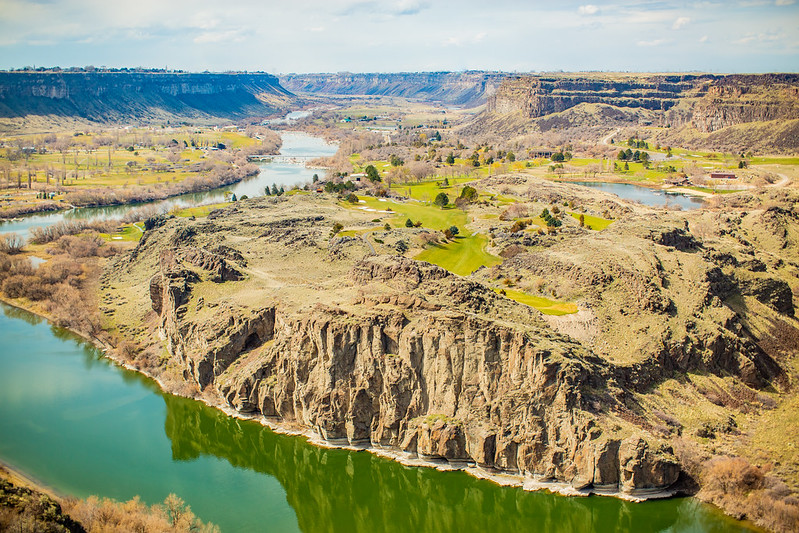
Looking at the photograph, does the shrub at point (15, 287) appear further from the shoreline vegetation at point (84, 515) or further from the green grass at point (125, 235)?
the shoreline vegetation at point (84, 515)

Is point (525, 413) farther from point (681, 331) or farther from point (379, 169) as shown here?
point (379, 169)

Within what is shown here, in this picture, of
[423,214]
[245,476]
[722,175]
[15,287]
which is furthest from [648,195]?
[15,287]

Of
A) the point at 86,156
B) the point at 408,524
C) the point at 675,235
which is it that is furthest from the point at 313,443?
the point at 86,156

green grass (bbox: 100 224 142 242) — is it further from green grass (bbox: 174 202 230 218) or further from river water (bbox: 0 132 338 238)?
river water (bbox: 0 132 338 238)

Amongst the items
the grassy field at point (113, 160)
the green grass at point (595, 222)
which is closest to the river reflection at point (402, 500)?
the green grass at point (595, 222)

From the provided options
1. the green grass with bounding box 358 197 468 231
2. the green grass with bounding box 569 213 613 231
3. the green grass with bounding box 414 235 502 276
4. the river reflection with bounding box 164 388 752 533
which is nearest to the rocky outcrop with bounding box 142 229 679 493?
the river reflection with bounding box 164 388 752 533

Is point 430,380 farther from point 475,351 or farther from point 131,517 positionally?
point 131,517
